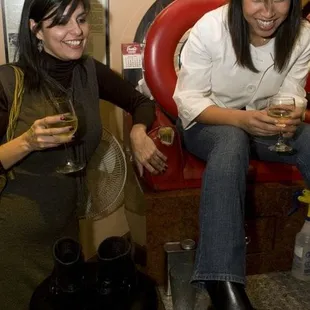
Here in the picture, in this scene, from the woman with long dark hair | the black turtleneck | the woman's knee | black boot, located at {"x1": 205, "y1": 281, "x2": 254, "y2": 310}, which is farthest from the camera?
the black turtleneck

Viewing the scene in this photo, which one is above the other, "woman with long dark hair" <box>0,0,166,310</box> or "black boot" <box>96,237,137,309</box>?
"woman with long dark hair" <box>0,0,166,310</box>

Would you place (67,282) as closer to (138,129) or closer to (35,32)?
(138,129)

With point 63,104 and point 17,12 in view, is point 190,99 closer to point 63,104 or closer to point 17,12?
point 63,104

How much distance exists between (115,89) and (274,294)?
926 mm

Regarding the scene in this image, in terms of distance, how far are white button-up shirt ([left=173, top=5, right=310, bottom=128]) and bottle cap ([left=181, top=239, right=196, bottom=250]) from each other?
1.28ft

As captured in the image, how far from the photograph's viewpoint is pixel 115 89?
5.40 feet

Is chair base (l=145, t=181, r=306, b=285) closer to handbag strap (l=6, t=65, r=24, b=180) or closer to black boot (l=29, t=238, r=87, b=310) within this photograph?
black boot (l=29, t=238, r=87, b=310)

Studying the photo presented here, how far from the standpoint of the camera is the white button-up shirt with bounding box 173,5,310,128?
1.49m

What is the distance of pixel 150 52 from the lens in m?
1.70

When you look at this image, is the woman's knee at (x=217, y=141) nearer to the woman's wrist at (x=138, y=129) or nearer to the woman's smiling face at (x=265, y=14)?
the woman's wrist at (x=138, y=129)

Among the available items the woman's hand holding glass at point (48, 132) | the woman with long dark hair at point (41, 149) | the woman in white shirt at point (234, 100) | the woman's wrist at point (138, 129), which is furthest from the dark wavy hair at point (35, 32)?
the woman in white shirt at point (234, 100)

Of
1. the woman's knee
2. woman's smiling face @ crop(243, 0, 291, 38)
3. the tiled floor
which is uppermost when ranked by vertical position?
woman's smiling face @ crop(243, 0, 291, 38)

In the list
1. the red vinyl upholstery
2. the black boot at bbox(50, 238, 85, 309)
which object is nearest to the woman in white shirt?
the red vinyl upholstery

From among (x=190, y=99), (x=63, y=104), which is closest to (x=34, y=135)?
(x=63, y=104)
